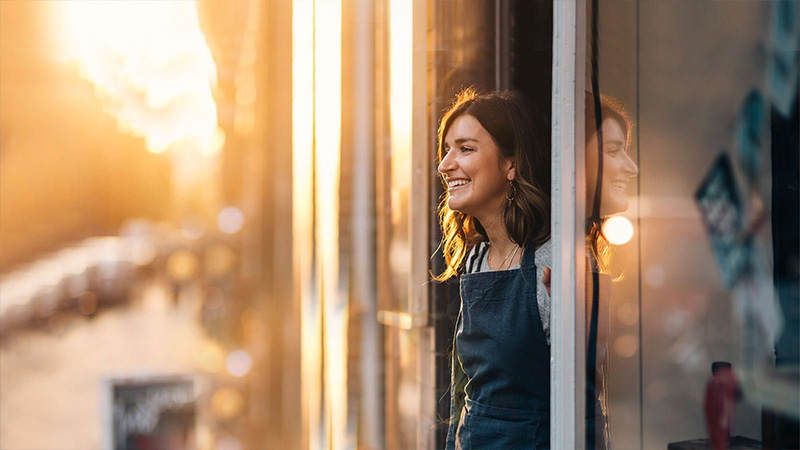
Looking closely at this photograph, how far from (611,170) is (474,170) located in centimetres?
28

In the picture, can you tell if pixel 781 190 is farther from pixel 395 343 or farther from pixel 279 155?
pixel 279 155

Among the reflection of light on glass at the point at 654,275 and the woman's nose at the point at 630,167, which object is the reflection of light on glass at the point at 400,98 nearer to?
the woman's nose at the point at 630,167

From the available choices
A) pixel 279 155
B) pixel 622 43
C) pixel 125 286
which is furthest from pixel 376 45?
pixel 622 43

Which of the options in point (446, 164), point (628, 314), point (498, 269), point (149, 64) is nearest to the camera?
point (628, 314)

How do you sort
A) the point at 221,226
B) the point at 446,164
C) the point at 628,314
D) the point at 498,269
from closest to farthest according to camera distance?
the point at 628,314, the point at 498,269, the point at 446,164, the point at 221,226

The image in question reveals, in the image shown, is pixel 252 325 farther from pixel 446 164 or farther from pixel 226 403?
pixel 446 164

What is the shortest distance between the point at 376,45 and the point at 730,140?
173 centimetres

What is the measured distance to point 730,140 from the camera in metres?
1.14

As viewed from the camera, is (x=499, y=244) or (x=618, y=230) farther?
(x=499, y=244)

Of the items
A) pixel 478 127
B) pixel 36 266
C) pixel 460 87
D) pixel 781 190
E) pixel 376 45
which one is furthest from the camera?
pixel 376 45

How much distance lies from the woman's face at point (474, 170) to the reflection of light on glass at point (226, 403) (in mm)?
1583

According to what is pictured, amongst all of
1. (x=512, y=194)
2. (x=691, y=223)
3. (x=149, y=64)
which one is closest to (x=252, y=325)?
(x=149, y=64)

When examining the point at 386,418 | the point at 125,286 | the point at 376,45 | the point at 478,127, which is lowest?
the point at 386,418

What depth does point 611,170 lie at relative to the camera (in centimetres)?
134
